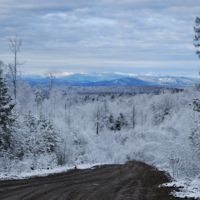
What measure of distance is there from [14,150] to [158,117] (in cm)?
4472

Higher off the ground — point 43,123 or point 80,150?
point 43,123

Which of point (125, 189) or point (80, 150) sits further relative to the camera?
point (80, 150)

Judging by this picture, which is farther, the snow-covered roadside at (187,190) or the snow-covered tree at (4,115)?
the snow-covered tree at (4,115)

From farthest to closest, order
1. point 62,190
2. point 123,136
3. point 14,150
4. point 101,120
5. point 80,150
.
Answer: point 101,120, point 123,136, point 80,150, point 14,150, point 62,190

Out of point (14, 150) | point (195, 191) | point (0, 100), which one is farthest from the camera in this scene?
point (14, 150)

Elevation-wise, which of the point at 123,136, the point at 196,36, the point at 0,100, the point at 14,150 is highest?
the point at 196,36

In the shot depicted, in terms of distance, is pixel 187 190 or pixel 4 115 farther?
pixel 4 115

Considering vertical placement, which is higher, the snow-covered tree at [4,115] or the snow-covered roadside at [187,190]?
the snow-covered tree at [4,115]

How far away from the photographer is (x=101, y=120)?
54.2 meters

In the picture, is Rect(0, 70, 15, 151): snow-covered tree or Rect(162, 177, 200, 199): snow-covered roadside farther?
Rect(0, 70, 15, 151): snow-covered tree

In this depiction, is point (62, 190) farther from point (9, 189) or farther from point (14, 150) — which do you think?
point (14, 150)

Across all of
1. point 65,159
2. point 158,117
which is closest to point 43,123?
point 65,159

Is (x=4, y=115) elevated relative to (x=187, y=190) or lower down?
elevated

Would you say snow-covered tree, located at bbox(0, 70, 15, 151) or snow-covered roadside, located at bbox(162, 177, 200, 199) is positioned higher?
snow-covered tree, located at bbox(0, 70, 15, 151)
